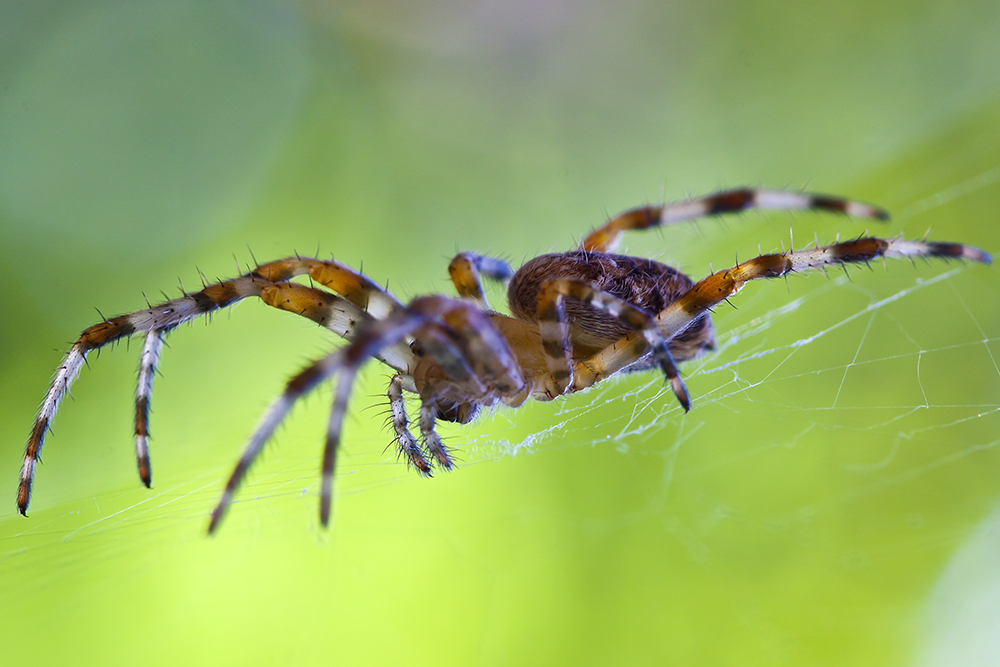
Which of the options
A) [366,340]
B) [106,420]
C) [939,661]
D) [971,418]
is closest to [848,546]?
[939,661]

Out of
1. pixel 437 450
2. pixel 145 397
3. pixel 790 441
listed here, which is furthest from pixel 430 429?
pixel 790 441

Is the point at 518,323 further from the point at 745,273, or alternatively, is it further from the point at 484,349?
the point at 745,273

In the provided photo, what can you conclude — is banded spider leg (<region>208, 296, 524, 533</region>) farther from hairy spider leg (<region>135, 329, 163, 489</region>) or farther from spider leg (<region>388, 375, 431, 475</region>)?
hairy spider leg (<region>135, 329, 163, 489</region>)

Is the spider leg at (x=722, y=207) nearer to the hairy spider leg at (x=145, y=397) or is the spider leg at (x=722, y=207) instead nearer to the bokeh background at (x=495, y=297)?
the bokeh background at (x=495, y=297)

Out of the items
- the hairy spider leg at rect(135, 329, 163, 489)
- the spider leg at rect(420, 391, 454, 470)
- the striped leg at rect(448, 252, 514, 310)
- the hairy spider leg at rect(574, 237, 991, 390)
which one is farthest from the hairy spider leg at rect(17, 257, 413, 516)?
the hairy spider leg at rect(574, 237, 991, 390)

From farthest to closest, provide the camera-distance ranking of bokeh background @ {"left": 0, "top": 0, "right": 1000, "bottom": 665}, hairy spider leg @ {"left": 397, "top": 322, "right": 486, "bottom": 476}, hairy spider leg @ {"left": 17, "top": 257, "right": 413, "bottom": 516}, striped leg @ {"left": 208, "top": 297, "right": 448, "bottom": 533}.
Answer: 1. bokeh background @ {"left": 0, "top": 0, "right": 1000, "bottom": 665}
2. hairy spider leg @ {"left": 17, "top": 257, "right": 413, "bottom": 516}
3. hairy spider leg @ {"left": 397, "top": 322, "right": 486, "bottom": 476}
4. striped leg @ {"left": 208, "top": 297, "right": 448, "bottom": 533}

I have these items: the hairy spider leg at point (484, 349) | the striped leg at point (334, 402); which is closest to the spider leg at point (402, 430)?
the hairy spider leg at point (484, 349)
